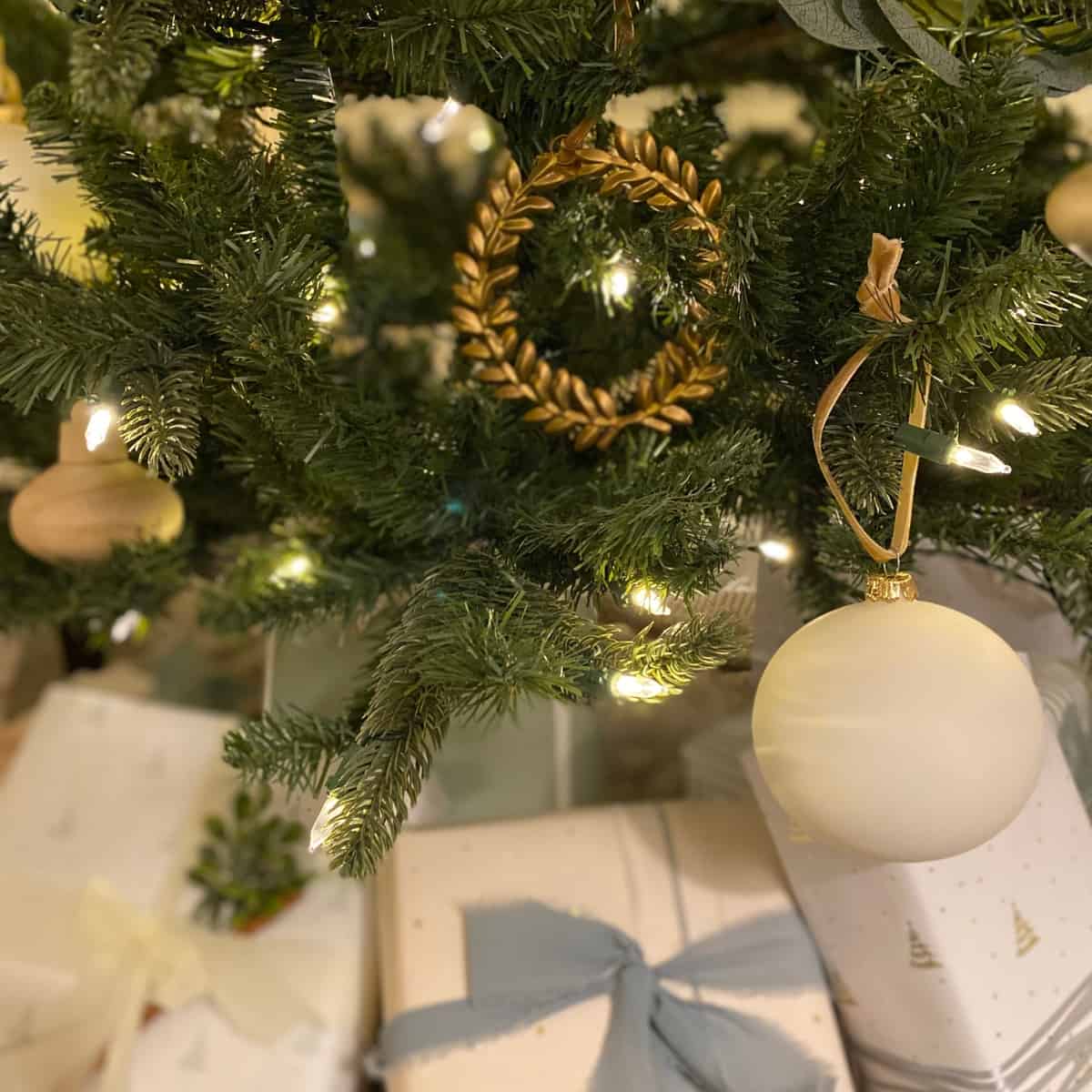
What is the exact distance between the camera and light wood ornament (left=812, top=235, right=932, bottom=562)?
1.09 ft

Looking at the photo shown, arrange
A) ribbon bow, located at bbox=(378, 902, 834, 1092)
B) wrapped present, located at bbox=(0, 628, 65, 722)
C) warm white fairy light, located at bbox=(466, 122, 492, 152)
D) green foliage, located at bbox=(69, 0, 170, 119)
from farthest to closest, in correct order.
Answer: wrapped present, located at bbox=(0, 628, 65, 722) → warm white fairy light, located at bbox=(466, 122, 492, 152) → ribbon bow, located at bbox=(378, 902, 834, 1092) → green foliage, located at bbox=(69, 0, 170, 119)

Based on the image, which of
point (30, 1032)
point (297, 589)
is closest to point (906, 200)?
point (297, 589)

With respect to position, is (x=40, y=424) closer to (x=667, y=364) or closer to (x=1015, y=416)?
(x=667, y=364)

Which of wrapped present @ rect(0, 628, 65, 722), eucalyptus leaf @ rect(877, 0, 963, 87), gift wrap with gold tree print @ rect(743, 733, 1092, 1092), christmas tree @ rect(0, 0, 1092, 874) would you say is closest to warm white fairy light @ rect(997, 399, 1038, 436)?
christmas tree @ rect(0, 0, 1092, 874)

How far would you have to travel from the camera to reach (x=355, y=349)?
70cm

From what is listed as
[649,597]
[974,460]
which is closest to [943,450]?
[974,460]

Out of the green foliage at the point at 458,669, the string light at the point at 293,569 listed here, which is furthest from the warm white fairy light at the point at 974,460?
the string light at the point at 293,569

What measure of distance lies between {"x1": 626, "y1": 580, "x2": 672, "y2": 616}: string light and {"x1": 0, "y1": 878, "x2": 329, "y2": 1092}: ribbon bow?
0.40 metres

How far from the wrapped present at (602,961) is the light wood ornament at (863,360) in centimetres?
28

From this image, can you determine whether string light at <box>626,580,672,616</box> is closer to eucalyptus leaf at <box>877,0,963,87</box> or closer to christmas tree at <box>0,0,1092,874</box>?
christmas tree at <box>0,0,1092,874</box>

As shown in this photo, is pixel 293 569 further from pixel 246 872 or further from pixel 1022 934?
pixel 1022 934

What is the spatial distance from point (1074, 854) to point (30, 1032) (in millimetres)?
646

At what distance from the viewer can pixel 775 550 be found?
19.0 inches

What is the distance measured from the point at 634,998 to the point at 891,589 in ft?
0.98
